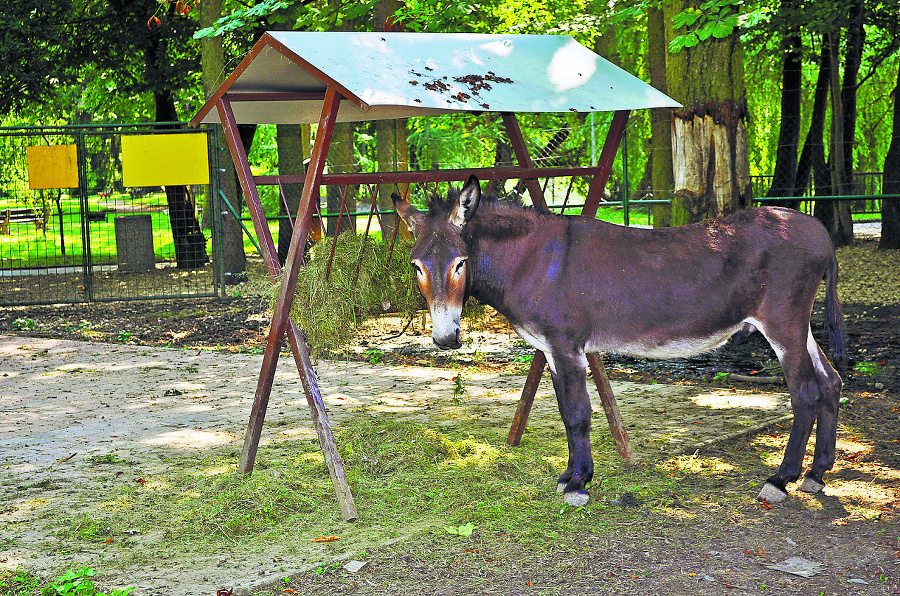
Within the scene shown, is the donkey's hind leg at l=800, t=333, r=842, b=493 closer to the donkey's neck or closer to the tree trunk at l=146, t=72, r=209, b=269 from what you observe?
the donkey's neck

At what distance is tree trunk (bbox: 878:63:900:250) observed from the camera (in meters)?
15.3

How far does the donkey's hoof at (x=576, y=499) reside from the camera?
499 cm

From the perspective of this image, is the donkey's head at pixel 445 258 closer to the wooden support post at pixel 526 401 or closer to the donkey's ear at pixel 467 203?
the donkey's ear at pixel 467 203

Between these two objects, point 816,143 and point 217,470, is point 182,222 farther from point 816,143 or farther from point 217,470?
point 217,470

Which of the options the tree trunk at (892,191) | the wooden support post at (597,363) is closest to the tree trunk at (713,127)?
the wooden support post at (597,363)

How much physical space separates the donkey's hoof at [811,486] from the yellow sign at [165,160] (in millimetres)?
11201

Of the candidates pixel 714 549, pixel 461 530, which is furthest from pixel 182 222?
pixel 714 549

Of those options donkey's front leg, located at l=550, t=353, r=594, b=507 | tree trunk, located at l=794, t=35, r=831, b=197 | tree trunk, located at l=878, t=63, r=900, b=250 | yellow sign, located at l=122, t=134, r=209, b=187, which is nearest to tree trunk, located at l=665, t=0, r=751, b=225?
donkey's front leg, located at l=550, t=353, r=594, b=507

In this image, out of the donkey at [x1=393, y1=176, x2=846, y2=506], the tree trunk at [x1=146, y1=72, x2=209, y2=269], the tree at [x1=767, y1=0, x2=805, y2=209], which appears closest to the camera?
the donkey at [x1=393, y1=176, x2=846, y2=506]

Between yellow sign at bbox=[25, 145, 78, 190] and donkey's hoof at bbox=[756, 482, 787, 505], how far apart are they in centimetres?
1300

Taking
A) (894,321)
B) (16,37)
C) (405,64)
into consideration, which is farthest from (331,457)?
(16,37)

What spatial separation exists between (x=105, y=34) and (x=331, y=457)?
50.9 ft

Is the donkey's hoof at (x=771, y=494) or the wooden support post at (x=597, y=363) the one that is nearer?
the donkey's hoof at (x=771, y=494)

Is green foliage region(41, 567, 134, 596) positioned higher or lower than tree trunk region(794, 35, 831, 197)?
lower
